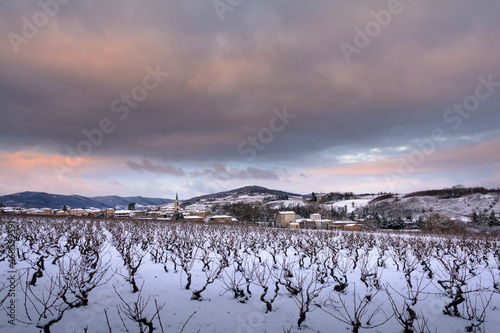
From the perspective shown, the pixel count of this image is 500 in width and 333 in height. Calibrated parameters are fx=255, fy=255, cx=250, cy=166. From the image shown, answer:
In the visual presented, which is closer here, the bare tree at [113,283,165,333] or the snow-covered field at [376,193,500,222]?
the bare tree at [113,283,165,333]

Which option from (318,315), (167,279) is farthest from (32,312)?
(318,315)

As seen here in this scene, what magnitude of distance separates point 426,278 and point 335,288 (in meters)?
6.21

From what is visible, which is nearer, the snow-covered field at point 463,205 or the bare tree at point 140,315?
the bare tree at point 140,315
